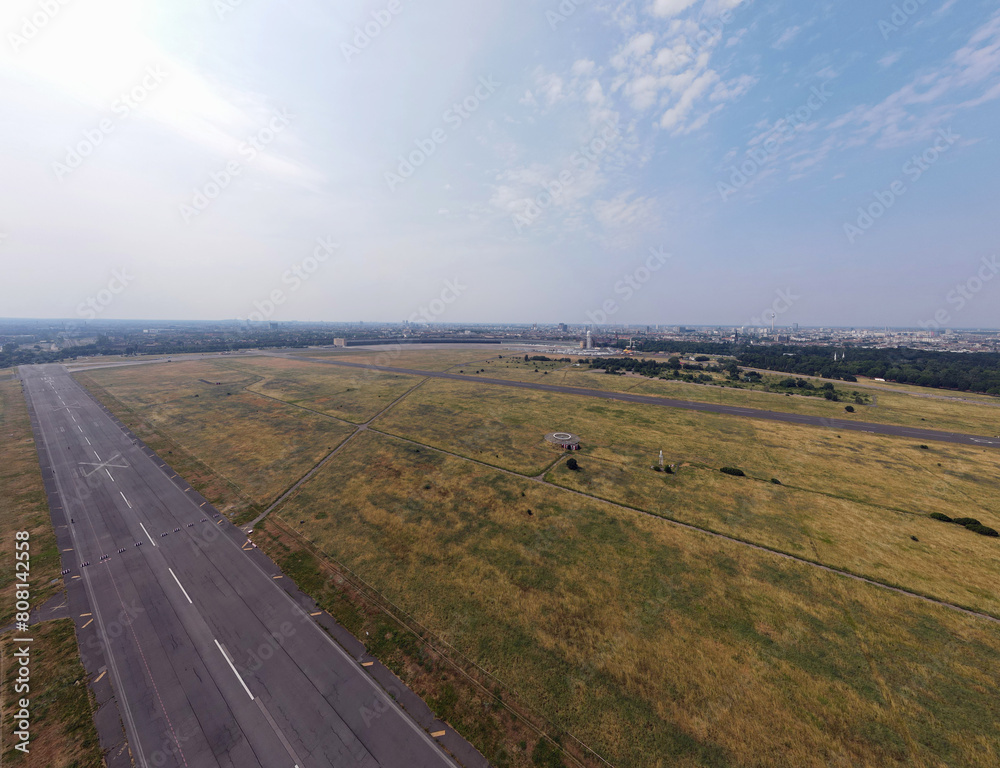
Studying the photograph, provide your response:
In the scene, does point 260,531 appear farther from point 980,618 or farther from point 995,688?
point 980,618

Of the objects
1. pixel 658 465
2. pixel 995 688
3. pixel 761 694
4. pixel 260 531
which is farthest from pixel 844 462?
pixel 260 531

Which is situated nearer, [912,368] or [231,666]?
[231,666]

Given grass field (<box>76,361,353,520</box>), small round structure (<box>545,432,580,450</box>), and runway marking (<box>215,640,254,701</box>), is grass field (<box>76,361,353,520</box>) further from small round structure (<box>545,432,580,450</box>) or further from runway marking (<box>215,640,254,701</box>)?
small round structure (<box>545,432,580,450</box>)

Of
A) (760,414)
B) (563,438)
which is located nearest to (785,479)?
(563,438)

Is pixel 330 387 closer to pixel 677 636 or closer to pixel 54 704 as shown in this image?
pixel 54 704

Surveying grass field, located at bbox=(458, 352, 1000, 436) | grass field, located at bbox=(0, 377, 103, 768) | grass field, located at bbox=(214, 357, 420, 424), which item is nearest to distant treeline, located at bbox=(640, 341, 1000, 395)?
grass field, located at bbox=(458, 352, 1000, 436)

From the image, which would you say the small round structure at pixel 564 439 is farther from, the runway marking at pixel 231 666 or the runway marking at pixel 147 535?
the runway marking at pixel 147 535
